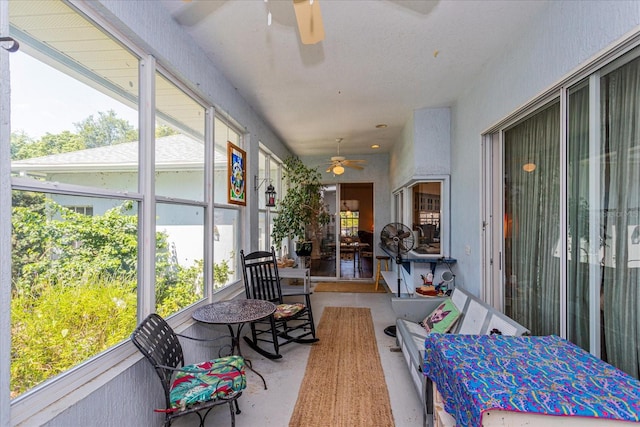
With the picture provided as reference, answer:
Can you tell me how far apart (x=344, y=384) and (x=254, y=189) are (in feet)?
8.09

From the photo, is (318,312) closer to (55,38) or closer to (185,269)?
(185,269)

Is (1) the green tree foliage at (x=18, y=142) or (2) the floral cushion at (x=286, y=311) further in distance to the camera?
(2) the floral cushion at (x=286, y=311)

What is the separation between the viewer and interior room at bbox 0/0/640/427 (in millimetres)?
1225

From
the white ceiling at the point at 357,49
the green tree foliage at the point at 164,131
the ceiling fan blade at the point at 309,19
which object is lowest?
the green tree foliage at the point at 164,131

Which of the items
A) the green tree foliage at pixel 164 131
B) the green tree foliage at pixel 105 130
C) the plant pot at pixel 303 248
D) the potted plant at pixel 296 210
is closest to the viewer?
the green tree foliage at pixel 105 130

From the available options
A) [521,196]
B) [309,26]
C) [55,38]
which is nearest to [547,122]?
[521,196]

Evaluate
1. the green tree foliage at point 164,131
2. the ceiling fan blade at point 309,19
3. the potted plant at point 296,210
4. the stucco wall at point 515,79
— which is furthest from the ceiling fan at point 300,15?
the potted plant at point 296,210

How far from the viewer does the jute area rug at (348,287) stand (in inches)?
215

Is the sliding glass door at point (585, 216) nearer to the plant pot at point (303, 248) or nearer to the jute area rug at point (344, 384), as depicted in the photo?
the jute area rug at point (344, 384)

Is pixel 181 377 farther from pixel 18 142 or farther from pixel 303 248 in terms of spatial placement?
pixel 303 248

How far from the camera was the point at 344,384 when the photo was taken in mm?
2340

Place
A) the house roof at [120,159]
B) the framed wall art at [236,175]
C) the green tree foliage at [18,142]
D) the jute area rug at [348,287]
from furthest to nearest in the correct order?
the jute area rug at [348,287] < the framed wall art at [236,175] < the house roof at [120,159] < the green tree foliage at [18,142]

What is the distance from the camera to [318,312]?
4.17 m

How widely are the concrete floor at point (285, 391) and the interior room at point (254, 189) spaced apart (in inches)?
0.8
